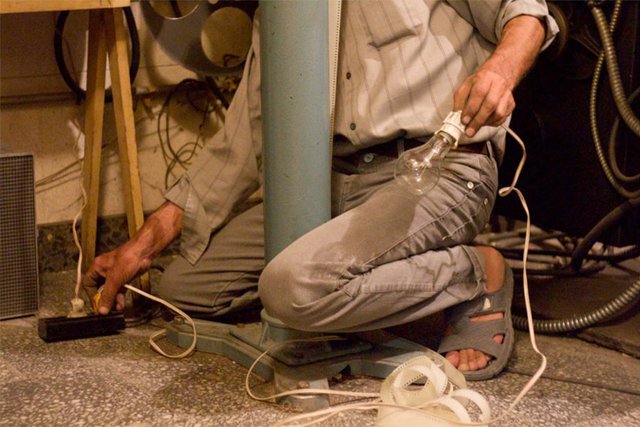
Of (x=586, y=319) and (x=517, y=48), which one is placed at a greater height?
(x=517, y=48)

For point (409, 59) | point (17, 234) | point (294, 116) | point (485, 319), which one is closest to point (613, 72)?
point (409, 59)

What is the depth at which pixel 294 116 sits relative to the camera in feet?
4.85

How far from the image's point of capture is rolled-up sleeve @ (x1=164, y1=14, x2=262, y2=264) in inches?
71.4

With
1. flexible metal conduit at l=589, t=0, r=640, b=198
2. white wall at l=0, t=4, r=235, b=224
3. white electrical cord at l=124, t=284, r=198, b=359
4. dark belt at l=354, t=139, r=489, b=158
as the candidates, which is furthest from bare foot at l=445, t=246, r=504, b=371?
white wall at l=0, t=4, r=235, b=224

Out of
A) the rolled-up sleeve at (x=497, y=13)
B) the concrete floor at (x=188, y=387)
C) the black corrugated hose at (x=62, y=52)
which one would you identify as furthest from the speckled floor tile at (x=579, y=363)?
the black corrugated hose at (x=62, y=52)

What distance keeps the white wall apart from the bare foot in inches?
39.6

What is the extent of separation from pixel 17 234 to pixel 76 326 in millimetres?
247

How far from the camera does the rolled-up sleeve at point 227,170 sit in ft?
5.95

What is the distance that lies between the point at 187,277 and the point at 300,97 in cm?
55

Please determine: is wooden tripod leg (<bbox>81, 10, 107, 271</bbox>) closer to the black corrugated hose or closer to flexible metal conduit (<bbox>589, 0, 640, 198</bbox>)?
the black corrugated hose

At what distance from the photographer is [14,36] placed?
85.9 inches

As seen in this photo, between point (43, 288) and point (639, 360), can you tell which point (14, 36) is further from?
point (639, 360)

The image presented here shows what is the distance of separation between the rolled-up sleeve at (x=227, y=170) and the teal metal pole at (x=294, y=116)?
28 centimetres

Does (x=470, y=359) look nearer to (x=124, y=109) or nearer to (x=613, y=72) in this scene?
(x=613, y=72)
